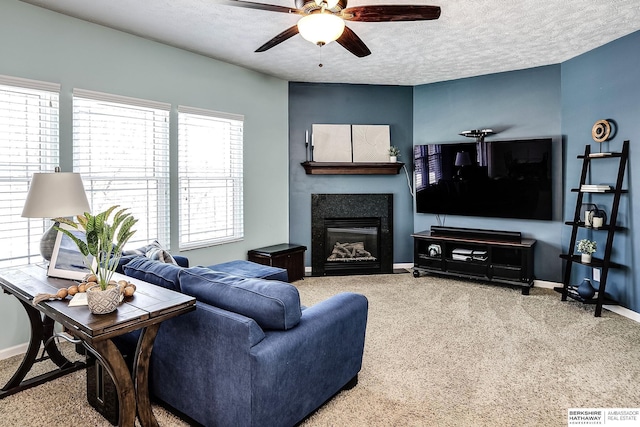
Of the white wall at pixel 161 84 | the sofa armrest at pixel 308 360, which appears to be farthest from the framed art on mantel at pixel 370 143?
the sofa armrest at pixel 308 360

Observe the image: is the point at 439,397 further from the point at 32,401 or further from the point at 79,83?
the point at 79,83

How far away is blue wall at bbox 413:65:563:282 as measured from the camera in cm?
478

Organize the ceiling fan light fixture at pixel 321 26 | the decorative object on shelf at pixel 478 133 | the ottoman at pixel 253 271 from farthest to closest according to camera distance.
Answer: the decorative object on shelf at pixel 478 133 → the ottoman at pixel 253 271 → the ceiling fan light fixture at pixel 321 26

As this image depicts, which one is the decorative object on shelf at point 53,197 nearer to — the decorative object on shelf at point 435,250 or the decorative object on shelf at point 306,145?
the decorative object on shelf at point 306,145

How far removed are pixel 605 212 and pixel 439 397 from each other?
3088 mm

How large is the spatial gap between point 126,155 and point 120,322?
2.53m

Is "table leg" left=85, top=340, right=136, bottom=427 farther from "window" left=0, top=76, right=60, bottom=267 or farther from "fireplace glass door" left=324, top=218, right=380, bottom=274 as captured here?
"fireplace glass door" left=324, top=218, right=380, bottom=274

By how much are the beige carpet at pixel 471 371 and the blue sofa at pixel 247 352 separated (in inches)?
8.8

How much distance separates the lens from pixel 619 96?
3936 millimetres

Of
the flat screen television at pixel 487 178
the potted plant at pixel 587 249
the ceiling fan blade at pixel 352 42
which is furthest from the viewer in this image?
the flat screen television at pixel 487 178

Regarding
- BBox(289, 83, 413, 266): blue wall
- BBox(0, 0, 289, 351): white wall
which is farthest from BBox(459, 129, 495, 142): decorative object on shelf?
BBox(0, 0, 289, 351): white wall

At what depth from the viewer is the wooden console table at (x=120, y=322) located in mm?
1641

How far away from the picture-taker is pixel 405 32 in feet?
12.2

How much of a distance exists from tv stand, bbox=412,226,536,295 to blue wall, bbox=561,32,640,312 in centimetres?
62
